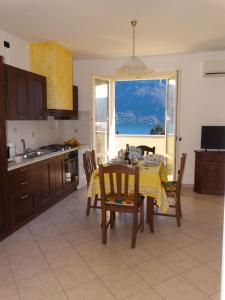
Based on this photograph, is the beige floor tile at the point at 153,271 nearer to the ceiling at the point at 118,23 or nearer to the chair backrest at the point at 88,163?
the chair backrest at the point at 88,163

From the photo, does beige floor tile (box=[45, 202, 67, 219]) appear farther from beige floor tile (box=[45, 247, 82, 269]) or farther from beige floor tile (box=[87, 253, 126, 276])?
beige floor tile (box=[87, 253, 126, 276])

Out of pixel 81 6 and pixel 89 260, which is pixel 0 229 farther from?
pixel 81 6

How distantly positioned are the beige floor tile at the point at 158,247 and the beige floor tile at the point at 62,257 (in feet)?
2.49

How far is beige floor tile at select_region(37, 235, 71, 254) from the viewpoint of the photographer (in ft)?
9.21

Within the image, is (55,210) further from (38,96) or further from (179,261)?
(179,261)

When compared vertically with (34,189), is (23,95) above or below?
above

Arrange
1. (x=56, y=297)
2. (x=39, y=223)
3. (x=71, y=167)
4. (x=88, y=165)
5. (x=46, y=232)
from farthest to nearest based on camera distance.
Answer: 1. (x=71, y=167)
2. (x=88, y=165)
3. (x=39, y=223)
4. (x=46, y=232)
5. (x=56, y=297)

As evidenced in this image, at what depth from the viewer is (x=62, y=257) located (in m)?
2.65

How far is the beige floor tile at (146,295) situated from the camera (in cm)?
205

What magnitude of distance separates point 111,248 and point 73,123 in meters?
3.34

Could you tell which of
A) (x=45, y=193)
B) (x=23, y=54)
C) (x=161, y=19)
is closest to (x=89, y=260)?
(x=45, y=193)

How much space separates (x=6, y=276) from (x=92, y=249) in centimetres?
88

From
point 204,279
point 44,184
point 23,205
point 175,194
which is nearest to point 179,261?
point 204,279

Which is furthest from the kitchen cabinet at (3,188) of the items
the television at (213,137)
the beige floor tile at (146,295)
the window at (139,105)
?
the window at (139,105)
